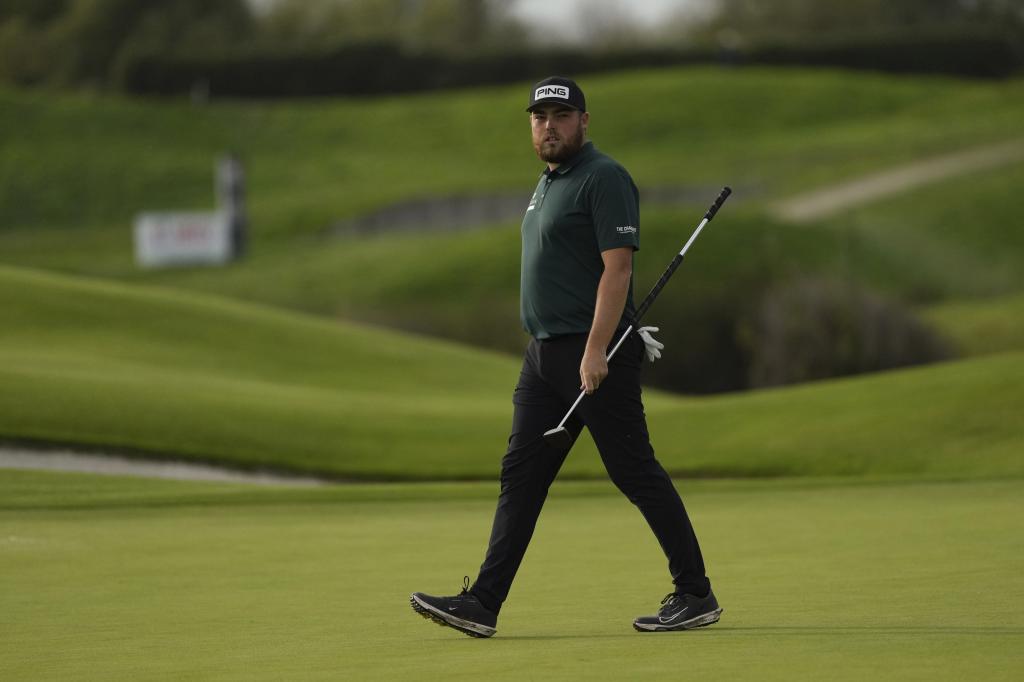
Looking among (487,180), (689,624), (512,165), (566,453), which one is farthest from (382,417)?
(512,165)

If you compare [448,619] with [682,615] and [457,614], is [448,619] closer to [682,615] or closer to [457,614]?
[457,614]

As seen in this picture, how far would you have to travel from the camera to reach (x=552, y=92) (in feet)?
25.3

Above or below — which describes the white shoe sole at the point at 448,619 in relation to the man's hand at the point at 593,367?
below

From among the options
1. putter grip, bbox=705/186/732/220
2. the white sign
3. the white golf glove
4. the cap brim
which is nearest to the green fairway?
the white golf glove

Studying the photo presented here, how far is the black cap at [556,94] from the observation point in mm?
7711

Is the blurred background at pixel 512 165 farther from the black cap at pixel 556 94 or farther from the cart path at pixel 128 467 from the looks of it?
the black cap at pixel 556 94

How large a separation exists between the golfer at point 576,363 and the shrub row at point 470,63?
84.4 m

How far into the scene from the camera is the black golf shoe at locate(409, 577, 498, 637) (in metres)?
7.56

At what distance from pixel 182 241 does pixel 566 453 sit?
56.1 meters

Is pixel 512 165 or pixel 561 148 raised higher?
pixel 512 165

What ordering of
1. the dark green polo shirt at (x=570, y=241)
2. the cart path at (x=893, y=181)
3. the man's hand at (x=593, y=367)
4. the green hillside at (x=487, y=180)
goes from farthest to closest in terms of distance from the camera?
the cart path at (x=893, y=181) → the green hillside at (x=487, y=180) → the dark green polo shirt at (x=570, y=241) → the man's hand at (x=593, y=367)

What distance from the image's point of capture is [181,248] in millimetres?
62594

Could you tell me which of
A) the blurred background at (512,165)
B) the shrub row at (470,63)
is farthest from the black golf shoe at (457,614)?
the shrub row at (470,63)

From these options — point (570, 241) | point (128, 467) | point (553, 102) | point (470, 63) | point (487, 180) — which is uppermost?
point (470, 63)
